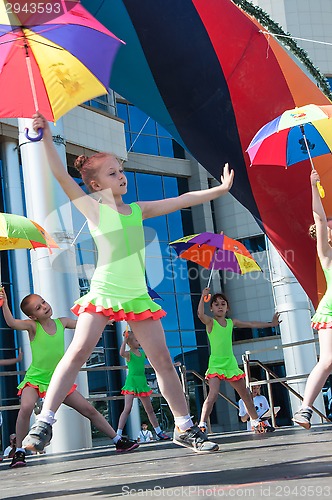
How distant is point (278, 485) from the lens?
2.84m

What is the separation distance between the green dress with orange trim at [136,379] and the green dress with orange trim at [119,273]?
6.41 metres

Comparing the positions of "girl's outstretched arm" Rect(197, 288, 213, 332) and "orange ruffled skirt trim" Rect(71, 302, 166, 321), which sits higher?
"girl's outstretched arm" Rect(197, 288, 213, 332)

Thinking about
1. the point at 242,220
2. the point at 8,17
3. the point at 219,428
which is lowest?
the point at 219,428

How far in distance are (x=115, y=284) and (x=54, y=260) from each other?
6.89 meters

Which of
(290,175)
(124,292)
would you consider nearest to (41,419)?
(124,292)

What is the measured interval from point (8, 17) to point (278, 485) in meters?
3.69

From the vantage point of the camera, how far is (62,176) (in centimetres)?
425

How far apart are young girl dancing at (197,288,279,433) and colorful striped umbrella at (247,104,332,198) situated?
85.5 inches

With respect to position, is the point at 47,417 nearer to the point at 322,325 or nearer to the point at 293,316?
the point at 322,325

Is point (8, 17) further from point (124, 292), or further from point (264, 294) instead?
point (264, 294)

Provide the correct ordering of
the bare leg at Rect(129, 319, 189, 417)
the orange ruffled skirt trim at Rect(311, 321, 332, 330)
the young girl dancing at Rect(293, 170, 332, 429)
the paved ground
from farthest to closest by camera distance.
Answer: the orange ruffled skirt trim at Rect(311, 321, 332, 330) → the young girl dancing at Rect(293, 170, 332, 429) → the bare leg at Rect(129, 319, 189, 417) → the paved ground

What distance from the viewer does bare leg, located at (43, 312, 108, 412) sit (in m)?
4.10

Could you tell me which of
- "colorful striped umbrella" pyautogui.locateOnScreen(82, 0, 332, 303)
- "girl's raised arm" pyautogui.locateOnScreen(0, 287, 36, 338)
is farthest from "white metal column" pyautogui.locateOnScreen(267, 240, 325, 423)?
"girl's raised arm" pyautogui.locateOnScreen(0, 287, 36, 338)

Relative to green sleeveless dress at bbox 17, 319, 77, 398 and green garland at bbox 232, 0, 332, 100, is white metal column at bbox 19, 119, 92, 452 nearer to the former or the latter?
green sleeveless dress at bbox 17, 319, 77, 398
